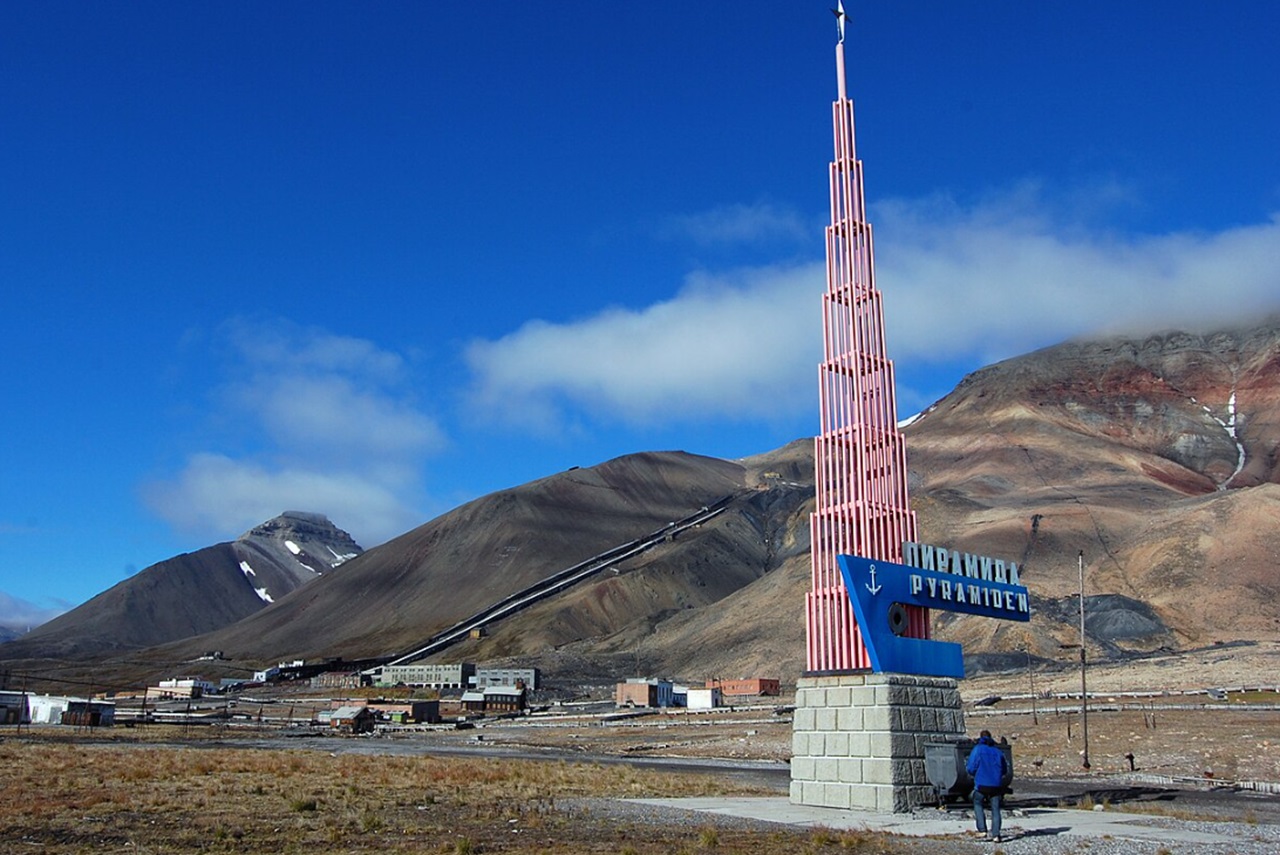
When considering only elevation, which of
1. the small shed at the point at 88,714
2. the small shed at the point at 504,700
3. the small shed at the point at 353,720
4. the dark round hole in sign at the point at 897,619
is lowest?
the small shed at the point at 504,700

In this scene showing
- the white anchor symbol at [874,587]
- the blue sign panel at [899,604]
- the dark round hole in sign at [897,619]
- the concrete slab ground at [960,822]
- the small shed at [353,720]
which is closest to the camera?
the concrete slab ground at [960,822]

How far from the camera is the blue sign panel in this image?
99.6ft

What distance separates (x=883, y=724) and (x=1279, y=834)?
9.19 metres

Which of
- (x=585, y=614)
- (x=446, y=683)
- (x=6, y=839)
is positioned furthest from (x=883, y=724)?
(x=585, y=614)

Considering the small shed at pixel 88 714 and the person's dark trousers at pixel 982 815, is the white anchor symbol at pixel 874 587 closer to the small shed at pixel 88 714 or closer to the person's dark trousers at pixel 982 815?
the person's dark trousers at pixel 982 815

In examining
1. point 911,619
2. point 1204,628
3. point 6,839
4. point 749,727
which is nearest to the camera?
point 6,839

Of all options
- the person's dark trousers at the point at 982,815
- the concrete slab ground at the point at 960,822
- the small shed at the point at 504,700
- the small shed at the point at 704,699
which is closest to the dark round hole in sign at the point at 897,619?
the concrete slab ground at the point at 960,822

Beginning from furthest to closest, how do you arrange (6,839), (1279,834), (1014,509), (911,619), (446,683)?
(1014,509) < (446,683) < (911,619) < (1279,834) < (6,839)

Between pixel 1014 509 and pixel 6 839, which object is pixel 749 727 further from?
pixel 1014 509

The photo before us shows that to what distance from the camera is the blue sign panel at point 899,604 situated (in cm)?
3034

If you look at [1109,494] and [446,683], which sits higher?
[1109,494]

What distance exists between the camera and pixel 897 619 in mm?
31641

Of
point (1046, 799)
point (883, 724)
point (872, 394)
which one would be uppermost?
point (872, 394)

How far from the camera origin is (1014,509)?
16638 cm
